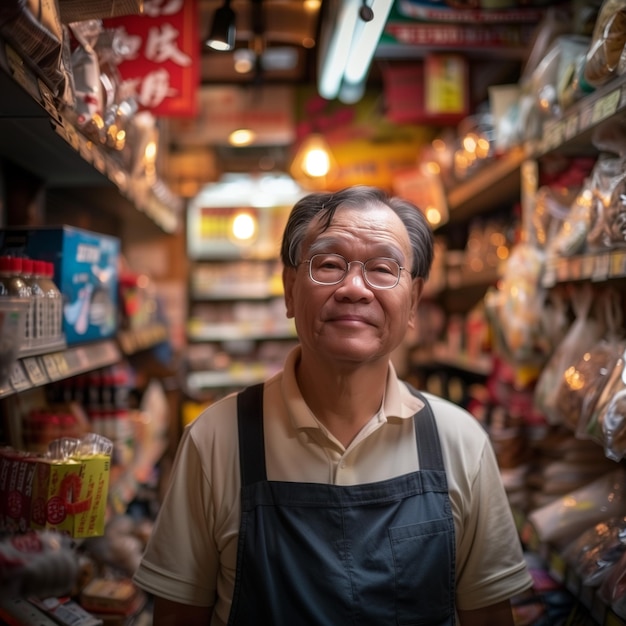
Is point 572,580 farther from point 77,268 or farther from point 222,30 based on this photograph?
point 222,30

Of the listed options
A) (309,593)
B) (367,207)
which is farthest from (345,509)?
(367,207)

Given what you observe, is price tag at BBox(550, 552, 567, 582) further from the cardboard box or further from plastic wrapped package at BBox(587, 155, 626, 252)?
the cardboard box

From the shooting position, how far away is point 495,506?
65.7 inches

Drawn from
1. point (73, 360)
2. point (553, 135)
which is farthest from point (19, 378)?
point (553, 135)

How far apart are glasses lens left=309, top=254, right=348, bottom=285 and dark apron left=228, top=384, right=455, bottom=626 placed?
1.46ft

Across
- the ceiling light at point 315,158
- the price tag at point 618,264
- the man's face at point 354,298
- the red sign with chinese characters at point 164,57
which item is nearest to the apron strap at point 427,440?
the man's face at point 354,298

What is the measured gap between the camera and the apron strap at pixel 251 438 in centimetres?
156

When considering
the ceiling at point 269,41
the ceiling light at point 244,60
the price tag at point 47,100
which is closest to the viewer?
the price tag at point 47,100

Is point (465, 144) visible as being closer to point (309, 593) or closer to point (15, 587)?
point (309, 593)

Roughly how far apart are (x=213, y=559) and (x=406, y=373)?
435cm

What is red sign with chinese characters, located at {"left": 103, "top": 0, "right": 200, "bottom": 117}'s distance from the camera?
3.02 metres

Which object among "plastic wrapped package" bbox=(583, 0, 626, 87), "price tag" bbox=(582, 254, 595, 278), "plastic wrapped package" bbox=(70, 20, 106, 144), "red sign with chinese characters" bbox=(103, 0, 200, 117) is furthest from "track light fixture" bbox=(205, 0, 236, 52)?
"price tag" bbox=(582, 254, 595, 278)

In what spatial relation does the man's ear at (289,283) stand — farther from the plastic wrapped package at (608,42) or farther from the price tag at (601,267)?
the plastic wrapped package at (608,42)

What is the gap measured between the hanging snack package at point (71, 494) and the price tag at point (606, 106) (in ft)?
5.49
